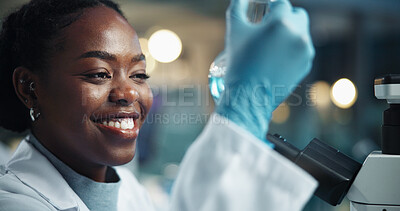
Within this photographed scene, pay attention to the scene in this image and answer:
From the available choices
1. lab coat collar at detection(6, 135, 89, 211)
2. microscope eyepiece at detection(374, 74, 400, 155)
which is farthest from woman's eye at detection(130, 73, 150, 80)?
microscope eyepiece at detection(374, 74, 400, 155)

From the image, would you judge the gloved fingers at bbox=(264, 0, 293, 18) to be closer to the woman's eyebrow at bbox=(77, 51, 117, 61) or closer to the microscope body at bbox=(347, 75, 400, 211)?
the microscope body at bbox=(347, 75, 400, 211)

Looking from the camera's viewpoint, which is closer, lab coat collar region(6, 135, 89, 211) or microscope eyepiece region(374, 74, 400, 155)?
microscope eyepiece region(374, 74, 400, 155)

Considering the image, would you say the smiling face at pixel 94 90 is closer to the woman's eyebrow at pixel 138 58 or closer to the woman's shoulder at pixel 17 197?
the woman's eyebrow at pixel 138 58

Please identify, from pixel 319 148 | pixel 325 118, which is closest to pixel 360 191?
pixel 319 148

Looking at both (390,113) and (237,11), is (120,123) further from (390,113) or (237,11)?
(390,113)

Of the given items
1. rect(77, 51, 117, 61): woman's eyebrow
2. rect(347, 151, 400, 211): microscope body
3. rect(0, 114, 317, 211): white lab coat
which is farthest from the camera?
rect(77, 51, 117, 61): woman's eyebrow

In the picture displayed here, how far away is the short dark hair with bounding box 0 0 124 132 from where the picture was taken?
810mm

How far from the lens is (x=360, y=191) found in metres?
0.64

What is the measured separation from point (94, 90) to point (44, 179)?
22 cm

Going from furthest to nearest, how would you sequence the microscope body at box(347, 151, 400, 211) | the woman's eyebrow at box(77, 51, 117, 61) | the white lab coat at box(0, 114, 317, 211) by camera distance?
the woman's eyebrow at box(77, 51, 117, 61), the microscope body at box(347, 151, 400, 211), the white lab coat at box(0, 114, 317, 211)

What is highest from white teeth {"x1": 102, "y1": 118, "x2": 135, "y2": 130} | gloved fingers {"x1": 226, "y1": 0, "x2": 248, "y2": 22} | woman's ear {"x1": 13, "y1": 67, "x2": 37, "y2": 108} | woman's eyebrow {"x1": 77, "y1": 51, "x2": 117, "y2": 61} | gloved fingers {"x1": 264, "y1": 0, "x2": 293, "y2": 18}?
gloved fingers {"x1": 264, "y1": 0, "x2": 293, "y2": 18}

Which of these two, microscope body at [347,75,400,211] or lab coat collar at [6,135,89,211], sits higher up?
microscope body at [347,75,400,211]

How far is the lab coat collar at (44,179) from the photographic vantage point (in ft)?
2.61

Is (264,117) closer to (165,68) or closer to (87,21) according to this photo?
(87,21)
